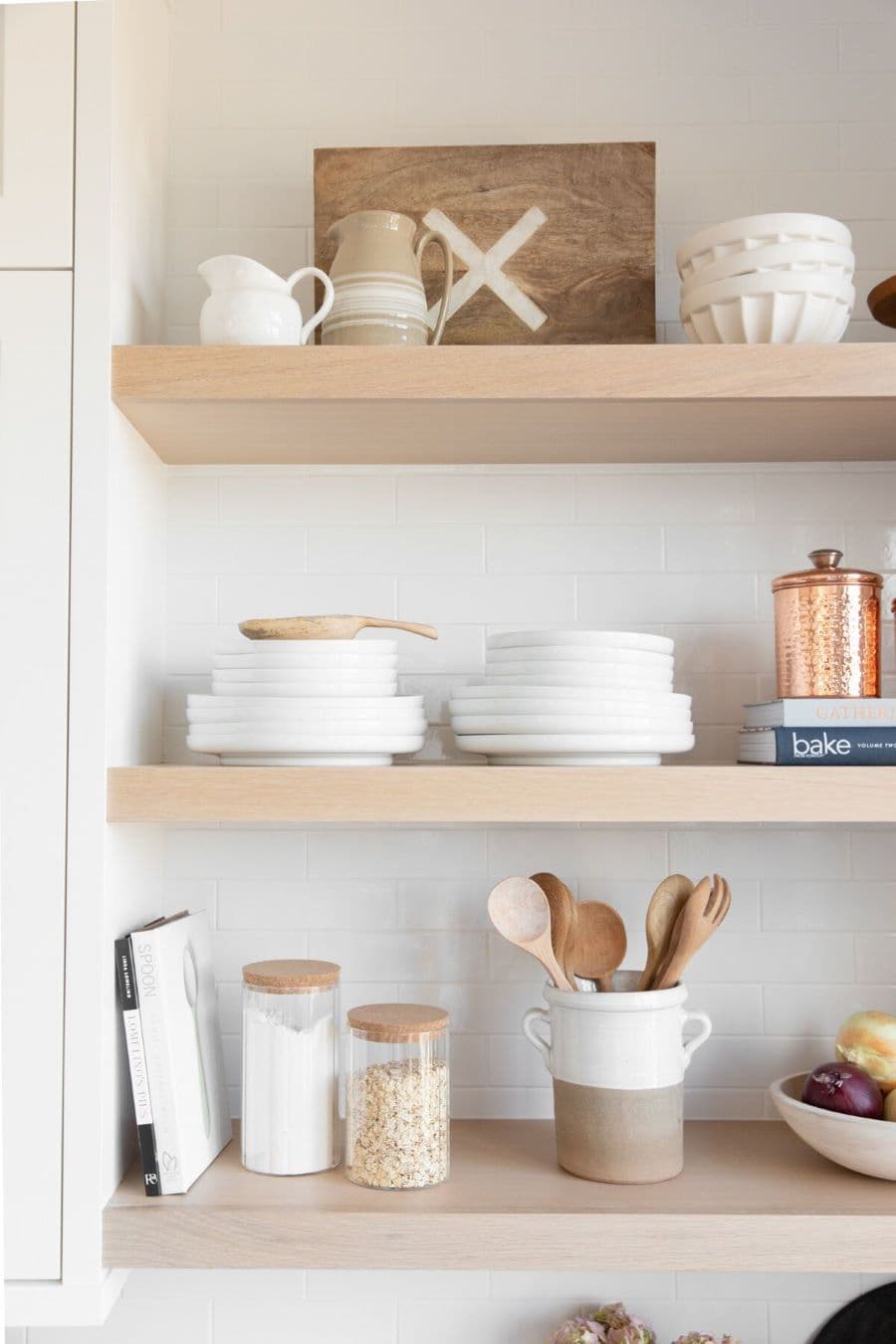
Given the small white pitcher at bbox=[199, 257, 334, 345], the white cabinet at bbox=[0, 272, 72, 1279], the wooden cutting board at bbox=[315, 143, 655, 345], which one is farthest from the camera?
the wooden cutting board at bbox=[315, 143, 655, 345]

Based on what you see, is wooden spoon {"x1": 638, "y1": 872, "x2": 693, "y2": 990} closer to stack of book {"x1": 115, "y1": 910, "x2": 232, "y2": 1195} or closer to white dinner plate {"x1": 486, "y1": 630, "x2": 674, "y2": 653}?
white dinner plate {"x1": 486, "y1": 630, "x2": 674, "y2": 653}

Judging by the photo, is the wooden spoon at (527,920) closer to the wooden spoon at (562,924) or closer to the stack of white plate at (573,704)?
the wooden spoon at (562,924)

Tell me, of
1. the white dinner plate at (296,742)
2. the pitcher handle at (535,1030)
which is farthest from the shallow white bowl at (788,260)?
the pitcher handle at (535,1030)

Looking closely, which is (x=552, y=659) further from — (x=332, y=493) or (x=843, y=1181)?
(x=843, y=1181)

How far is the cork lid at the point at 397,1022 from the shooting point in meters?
1.22

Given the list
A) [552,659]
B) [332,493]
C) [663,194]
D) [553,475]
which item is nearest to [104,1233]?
[552,659]

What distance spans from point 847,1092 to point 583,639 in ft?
1.77

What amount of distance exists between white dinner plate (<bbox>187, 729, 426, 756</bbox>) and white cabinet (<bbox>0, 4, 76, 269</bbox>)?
0.50 metres

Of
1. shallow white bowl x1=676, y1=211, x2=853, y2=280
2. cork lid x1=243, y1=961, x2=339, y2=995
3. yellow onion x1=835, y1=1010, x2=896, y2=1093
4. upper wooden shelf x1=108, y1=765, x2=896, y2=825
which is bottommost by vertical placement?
yellow onion x1=835, y1=1010, x2=896, y2=1093

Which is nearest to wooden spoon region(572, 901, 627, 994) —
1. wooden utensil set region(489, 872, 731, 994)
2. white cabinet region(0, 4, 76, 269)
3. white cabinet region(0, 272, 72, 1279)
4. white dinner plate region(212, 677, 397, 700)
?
wooden utensil set region(489, 872, 731, 994)

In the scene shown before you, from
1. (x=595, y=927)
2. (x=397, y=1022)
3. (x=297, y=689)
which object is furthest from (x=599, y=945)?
(x=297, y=689)

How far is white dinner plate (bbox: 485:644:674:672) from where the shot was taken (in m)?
1.19

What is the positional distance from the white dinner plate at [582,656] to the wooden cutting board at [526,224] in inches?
16.5

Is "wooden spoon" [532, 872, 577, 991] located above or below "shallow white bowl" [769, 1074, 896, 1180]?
above
